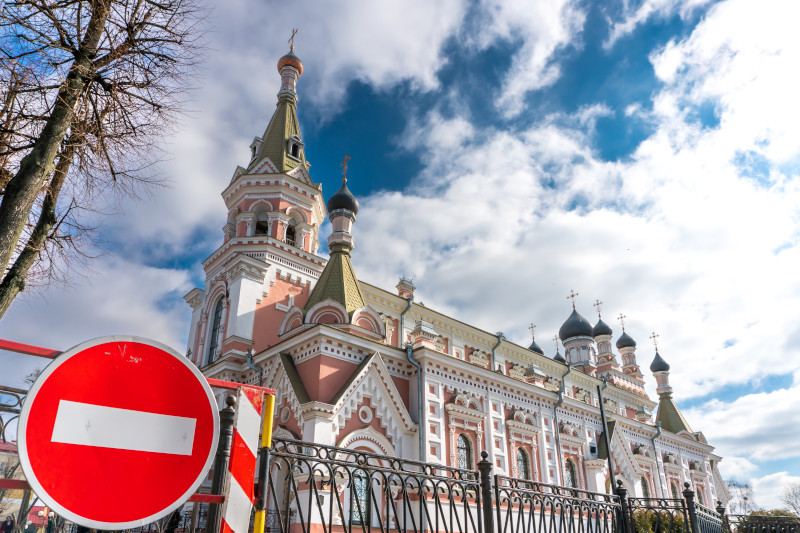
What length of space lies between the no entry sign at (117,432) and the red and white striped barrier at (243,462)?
1.44 ft

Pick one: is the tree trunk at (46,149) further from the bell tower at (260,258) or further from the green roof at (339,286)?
the bell tower at (260,258)

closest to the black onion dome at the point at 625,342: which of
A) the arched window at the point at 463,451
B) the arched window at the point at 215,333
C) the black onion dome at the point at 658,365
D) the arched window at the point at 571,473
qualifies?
the black onion dome at the point at 658,365

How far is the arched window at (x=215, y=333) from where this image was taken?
17361 millimetres

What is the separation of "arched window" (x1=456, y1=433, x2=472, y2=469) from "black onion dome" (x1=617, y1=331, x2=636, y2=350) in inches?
930

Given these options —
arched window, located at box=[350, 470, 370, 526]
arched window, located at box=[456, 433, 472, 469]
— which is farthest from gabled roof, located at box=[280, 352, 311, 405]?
arched window, located at box=[456, 433, 472, 469]

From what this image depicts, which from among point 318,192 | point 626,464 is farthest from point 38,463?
point 626,464

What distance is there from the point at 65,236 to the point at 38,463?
154 inches

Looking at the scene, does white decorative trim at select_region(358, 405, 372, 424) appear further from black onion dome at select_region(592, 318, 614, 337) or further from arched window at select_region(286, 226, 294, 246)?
black onion dome at select_region(592, 318, 614, 337)

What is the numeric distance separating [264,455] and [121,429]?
41.7 inches

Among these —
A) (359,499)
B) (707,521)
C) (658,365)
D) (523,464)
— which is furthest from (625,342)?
(359,499)

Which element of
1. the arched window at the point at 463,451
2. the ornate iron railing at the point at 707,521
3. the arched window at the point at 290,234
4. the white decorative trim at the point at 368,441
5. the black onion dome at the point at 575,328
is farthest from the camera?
the black onion dome at the point at 575,328

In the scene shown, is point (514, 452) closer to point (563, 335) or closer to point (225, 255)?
point (225, 255)

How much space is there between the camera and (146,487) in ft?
8.07

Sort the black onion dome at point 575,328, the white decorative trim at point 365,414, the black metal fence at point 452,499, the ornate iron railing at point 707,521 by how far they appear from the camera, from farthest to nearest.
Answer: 1. the black onion dome at point 575,328
2. the white decorative trim at point 365,414
3. the ornate iron railing at point 707,521
4. the black metal fence at point 452,499
